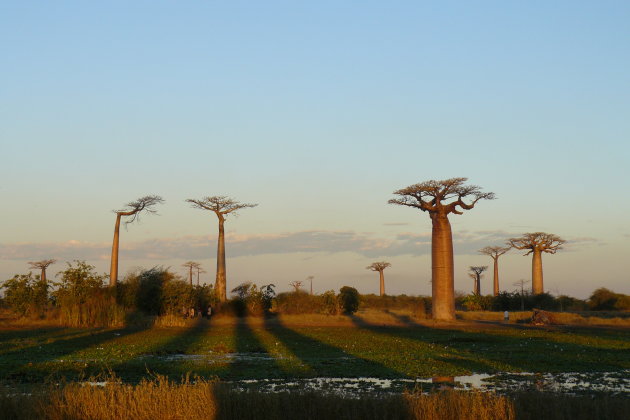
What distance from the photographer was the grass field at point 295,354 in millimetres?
15297

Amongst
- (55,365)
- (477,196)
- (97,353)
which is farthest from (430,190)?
(55,365)

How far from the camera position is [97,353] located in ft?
63.5

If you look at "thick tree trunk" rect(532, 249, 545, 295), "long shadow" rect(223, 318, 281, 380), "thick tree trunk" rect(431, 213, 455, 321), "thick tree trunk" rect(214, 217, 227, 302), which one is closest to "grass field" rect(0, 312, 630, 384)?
"long shadow" rect(223, 318, 281, 380)

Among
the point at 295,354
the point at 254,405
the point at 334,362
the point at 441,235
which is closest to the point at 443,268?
the point at 441,235

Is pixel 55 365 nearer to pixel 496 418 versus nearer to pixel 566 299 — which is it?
pixel 496 418

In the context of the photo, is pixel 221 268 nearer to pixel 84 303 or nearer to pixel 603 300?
pixel 84 303

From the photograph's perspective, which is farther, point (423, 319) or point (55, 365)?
point (423, 319)

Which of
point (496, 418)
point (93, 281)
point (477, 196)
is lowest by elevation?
point (496, 418)

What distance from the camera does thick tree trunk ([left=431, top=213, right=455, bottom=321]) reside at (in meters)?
38.8

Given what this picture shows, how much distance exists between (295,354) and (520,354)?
5.84 metres

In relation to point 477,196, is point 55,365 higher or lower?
lower

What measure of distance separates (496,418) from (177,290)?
105 feet

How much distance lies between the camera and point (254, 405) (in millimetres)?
10242

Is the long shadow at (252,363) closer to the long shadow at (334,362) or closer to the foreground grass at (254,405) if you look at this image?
the long shadow at (334,362)
